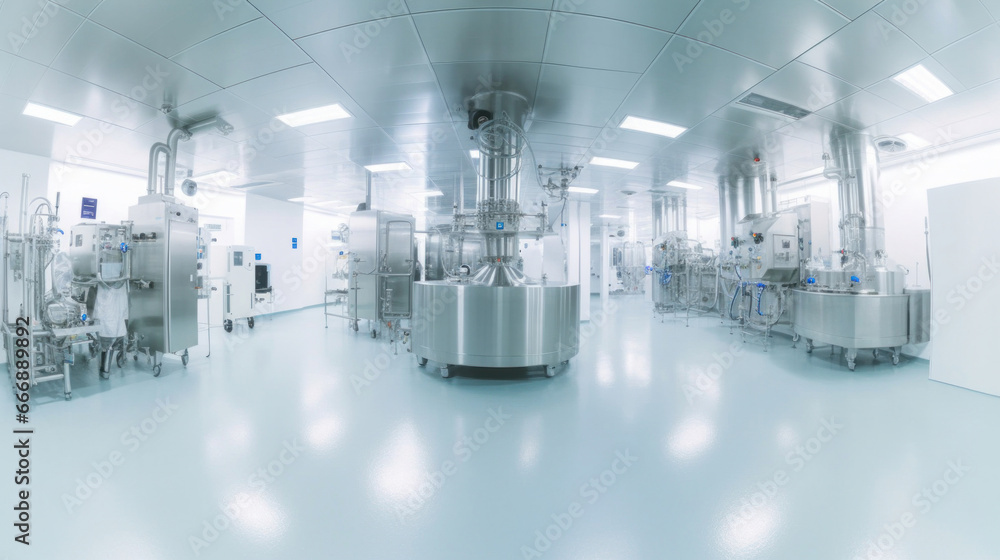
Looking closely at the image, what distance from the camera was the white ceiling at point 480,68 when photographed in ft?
8.39

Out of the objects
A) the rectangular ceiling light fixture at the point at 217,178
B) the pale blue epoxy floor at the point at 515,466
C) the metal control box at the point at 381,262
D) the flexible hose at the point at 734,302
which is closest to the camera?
the pale blue epoxy floor at the point at 515,466

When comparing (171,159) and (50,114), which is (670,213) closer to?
(171,159)

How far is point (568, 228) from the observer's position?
309 inches

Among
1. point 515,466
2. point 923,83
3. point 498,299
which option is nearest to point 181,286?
point 498,299

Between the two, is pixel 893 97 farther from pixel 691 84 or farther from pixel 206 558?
pixel 206 558

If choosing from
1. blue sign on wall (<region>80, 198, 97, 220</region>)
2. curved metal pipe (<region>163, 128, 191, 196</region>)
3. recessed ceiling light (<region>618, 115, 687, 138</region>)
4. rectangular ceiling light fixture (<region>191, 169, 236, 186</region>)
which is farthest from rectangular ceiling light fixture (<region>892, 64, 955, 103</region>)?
blue sign on wall (<region>80, 198, 97, 220</region>)

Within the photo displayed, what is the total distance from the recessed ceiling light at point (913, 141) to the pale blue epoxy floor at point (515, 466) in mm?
3023

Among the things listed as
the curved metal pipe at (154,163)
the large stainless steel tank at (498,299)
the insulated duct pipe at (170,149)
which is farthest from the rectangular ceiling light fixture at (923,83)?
the curved metal pipe at (154,163)

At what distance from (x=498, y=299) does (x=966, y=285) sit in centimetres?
476

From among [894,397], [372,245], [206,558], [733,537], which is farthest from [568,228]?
[206,558]

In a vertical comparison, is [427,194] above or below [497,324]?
above

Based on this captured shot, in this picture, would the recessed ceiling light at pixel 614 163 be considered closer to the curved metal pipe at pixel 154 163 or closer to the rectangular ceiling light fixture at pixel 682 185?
the rectangular ceiling light fixture at pixel 682 185

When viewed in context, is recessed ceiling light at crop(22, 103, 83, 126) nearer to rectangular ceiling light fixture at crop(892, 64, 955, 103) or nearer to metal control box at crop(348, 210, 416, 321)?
metal control box at crop(348, 210, 416, 321)

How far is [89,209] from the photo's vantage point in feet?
18.7
